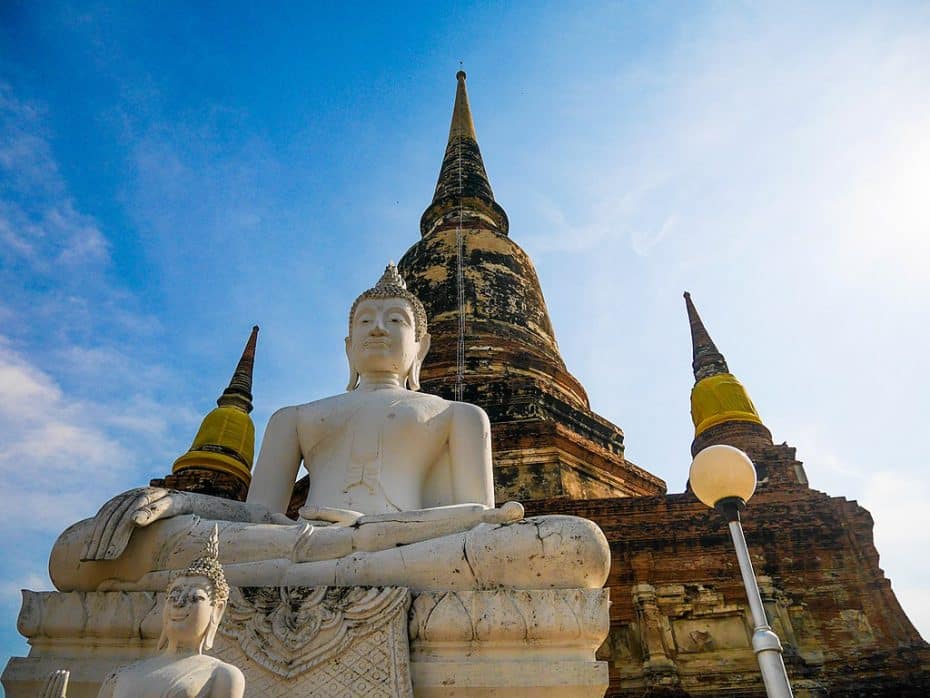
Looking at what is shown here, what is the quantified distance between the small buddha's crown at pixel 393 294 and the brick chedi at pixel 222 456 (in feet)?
26.7

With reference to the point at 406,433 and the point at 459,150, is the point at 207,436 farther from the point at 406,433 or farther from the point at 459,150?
the point at 406,433

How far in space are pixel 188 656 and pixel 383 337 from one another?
292 cm

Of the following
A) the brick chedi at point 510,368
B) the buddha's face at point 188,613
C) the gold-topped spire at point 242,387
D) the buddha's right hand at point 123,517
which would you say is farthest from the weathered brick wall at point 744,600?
the gold-topped spire at point 242,387

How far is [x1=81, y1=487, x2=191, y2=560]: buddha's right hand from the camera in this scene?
3.54 metres

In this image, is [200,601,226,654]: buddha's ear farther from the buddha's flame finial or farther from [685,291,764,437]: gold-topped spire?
Result: [685,291,764,437]: gold-topped spire

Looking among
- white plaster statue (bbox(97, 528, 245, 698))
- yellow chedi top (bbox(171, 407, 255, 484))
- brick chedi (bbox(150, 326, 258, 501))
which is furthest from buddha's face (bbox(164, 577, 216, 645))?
yellow chedi top (bbox(171, 407, 255, 484))

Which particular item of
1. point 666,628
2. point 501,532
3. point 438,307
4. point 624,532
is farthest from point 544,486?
point 501,532

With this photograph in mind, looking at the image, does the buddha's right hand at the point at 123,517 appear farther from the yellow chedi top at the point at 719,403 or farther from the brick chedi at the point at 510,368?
the yellow chedi top at the point at 719,403

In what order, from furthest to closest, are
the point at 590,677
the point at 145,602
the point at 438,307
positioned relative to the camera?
the point at 438,307 < the point at 145,602 < the point at 590,677

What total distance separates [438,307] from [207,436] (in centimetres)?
606

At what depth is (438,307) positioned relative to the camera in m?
10.8

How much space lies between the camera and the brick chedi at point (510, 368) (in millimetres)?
8461

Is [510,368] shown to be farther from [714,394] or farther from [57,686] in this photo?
[57,686]

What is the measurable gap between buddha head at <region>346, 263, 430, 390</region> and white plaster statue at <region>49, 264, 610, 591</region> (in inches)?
16.5
